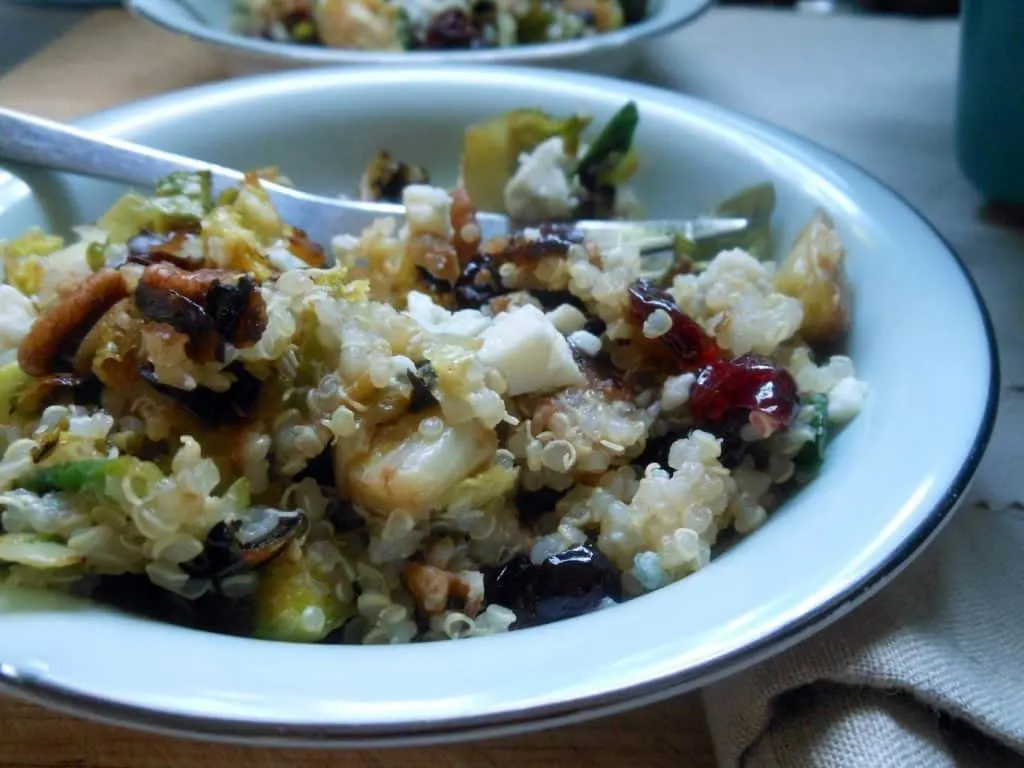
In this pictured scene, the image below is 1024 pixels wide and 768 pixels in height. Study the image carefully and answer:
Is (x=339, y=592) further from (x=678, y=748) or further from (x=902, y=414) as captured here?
(x=902, y=414)

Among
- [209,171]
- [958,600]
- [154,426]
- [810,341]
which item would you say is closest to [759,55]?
[810,341]

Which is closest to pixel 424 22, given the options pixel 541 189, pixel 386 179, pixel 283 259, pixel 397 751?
pixel 386 179

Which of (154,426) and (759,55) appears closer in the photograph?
(154,426)

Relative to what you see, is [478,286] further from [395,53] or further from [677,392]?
[395,53]

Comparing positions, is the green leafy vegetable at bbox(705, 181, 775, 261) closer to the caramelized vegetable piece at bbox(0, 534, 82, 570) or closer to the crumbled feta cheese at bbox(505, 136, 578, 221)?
the crumbled feta cheese at bbox(505, 136, 578, 221)

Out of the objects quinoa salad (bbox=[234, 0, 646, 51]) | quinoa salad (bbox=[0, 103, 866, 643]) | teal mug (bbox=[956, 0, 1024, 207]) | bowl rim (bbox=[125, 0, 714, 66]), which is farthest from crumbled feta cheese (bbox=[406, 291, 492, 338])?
quinoa salad (bbox=[234, 0, 646, 51])
